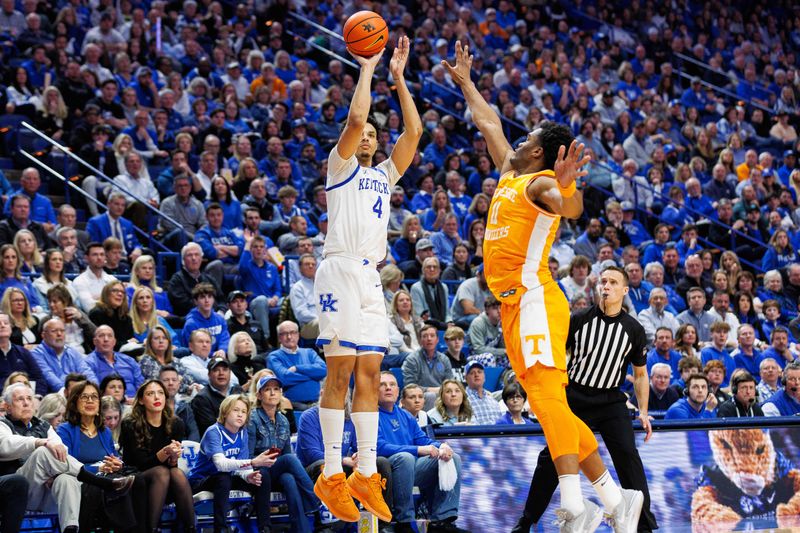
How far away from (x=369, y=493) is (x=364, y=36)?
8.82 ft

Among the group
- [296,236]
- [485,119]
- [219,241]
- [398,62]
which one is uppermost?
[296,236]

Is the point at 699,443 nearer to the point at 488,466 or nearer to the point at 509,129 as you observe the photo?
the point at 488,466

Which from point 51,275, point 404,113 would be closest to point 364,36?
point 404,113

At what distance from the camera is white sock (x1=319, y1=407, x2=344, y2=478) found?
21.5ft

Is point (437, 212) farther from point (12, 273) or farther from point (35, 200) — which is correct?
point (12, 273)

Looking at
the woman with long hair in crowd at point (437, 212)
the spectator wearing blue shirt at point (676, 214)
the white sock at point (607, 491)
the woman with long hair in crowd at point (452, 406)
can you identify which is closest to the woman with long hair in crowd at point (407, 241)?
the woman with long hair in crowd at point (437, 212)

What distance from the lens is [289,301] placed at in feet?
40.5

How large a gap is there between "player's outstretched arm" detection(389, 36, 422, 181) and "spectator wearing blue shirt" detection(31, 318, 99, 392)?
4498 millimetres

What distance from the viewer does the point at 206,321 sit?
11.7 meters

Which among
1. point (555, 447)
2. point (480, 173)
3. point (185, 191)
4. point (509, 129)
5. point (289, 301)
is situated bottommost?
point (555, 447)

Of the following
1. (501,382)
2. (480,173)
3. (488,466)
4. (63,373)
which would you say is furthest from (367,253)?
(480,173)

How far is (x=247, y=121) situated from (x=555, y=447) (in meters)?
11.3

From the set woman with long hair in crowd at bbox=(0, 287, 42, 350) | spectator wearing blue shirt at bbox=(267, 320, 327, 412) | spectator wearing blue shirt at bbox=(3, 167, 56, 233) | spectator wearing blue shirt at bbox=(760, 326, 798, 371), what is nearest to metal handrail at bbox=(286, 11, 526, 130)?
spectator wearing blue shirt at bbox=(760, 326, 798, 371)

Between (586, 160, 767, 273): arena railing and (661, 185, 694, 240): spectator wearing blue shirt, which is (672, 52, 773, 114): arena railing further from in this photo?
(586, 160, 767, 273): arena railing
